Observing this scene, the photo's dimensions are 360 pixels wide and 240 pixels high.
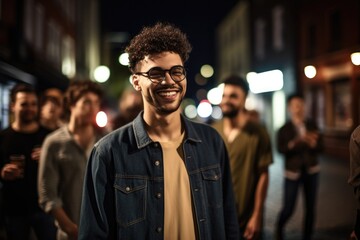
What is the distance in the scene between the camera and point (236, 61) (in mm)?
42500

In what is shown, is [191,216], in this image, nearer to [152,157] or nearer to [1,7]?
[152,157]

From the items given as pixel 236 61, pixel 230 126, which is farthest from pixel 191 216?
pixel 236 61

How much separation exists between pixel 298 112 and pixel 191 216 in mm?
4596

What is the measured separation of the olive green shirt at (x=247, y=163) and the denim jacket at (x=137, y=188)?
67.6 inches

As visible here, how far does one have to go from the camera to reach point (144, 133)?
2684 mm

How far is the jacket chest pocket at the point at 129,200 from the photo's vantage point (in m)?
2.52

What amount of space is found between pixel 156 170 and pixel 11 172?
238 centimetres

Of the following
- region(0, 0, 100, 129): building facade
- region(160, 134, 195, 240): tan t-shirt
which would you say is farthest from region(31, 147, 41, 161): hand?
region(0, 0, 100, 129): building facade

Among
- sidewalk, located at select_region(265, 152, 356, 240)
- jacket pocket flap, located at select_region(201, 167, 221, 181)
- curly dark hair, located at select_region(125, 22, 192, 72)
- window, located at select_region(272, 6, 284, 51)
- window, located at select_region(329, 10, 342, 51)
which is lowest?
sidewalk, located at select_region(265, 152, 356, 240)

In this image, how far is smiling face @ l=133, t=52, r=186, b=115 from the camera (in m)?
2.59

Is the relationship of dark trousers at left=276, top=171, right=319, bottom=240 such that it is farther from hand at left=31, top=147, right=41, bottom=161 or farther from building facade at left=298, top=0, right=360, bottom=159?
building facade at left=298, top=0, right=360, bottom=159

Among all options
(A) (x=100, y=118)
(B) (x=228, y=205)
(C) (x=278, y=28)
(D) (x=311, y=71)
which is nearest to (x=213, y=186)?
(B) (x=228, y=205)

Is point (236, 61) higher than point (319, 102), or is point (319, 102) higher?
point (236, 61)

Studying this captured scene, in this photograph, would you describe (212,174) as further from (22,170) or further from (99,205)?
(22,170)
